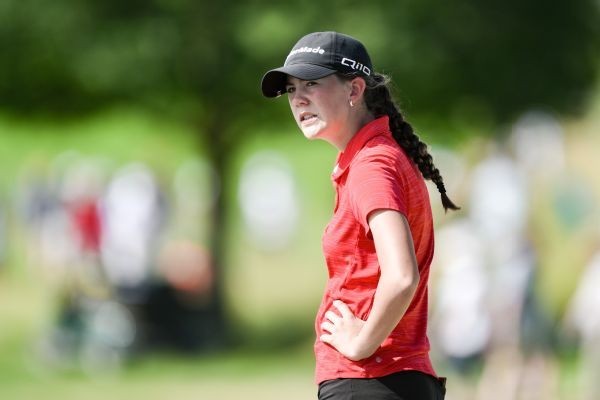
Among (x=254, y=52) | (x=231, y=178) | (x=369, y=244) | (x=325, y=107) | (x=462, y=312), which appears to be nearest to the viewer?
(x=369, y=244)

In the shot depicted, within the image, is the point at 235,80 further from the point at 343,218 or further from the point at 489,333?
the point at 343,218

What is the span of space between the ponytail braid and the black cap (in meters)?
0.07

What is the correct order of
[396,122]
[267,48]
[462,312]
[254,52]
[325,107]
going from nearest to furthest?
[325,107] < [396,122] < [462,312] < [267,48] < [254,52]

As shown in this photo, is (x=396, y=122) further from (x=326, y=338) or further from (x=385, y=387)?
(x=385, y=387)

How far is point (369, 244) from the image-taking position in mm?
3746

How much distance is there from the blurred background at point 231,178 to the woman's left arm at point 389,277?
8.37 meters

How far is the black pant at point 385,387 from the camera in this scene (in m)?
3.82

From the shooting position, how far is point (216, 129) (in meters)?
16.8

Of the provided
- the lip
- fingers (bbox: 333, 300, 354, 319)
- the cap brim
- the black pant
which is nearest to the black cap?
the cap brim

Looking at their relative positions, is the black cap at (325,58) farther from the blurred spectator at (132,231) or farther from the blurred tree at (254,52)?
the blurred spectator at (132,231)

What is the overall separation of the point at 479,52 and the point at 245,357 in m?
4.59

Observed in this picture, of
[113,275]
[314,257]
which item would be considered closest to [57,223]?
[314,257]

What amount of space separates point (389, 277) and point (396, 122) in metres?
0.65

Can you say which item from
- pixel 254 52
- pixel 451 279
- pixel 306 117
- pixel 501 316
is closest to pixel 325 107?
pixel 306 117
